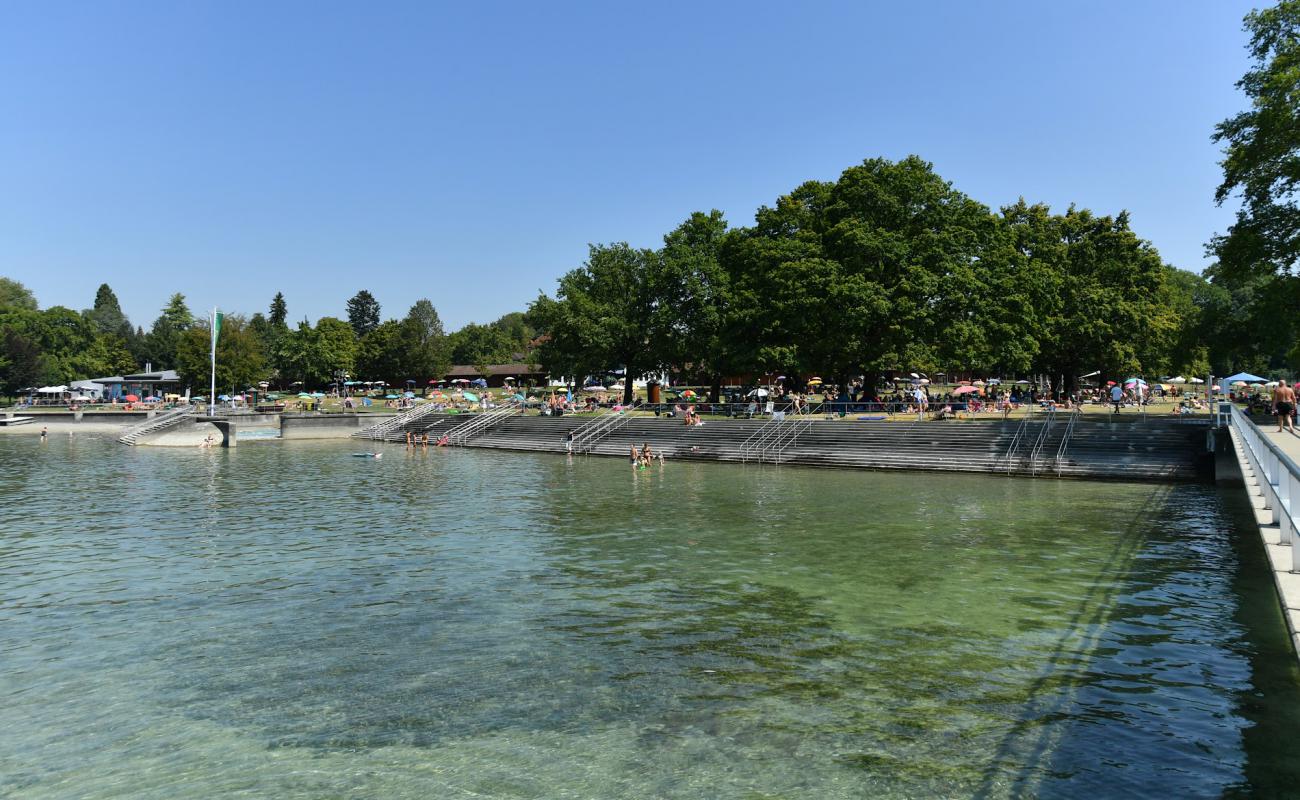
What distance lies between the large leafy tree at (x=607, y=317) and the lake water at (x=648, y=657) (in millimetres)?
44881

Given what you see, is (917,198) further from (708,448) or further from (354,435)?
(354,435)

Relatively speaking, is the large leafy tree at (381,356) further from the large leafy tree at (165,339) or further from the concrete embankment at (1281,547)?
the concrete embankment at (1281,547)

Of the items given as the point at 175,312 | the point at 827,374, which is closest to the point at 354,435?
the point at 827,374

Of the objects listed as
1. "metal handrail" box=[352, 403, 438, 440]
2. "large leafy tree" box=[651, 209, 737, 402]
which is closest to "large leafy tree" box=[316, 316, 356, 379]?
"metal handrail" box=[352, 403, 438, 440]

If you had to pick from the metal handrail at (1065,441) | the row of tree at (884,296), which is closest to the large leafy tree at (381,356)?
the row of tree at (884,296)

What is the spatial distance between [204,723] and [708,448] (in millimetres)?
40876

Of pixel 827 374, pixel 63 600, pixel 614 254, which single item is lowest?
pixel 63 600

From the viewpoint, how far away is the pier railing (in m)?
11.1

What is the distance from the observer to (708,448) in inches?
1978

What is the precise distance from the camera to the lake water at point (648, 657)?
9.22 metres

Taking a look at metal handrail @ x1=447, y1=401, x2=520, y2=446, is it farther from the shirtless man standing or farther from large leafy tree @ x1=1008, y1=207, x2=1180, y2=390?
the shirtless man standing

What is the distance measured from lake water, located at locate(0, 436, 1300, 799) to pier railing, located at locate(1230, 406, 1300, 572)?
2.03m

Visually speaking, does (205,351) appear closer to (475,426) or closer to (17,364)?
(17,364)

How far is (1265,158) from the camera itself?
115 ft
